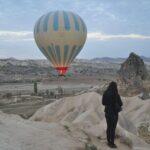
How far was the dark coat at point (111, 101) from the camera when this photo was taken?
11656 mm

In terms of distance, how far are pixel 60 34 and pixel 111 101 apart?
1241 inches

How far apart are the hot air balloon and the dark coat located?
30903 mm

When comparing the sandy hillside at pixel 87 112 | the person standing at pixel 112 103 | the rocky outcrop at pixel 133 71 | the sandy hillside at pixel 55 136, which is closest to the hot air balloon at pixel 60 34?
the rocky outcrop at pixel 133 71

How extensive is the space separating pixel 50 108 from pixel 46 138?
13.8 m

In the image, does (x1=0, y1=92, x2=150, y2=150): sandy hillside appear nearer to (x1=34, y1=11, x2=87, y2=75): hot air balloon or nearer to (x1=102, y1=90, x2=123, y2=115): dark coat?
(x1=102, y1=90, x2=123, y2=115): dark coat

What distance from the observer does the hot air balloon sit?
140ft

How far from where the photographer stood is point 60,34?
42875 mm

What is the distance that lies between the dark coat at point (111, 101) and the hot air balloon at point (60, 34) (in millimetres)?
30903

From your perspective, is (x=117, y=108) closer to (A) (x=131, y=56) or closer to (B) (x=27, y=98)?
(A) (x=131, y=56)

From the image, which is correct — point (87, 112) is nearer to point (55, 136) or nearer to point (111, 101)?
point (55, 136)

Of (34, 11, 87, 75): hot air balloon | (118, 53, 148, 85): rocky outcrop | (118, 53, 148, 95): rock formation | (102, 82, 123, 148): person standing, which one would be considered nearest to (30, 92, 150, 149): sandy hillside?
(102, 82, 123, 148): person standing

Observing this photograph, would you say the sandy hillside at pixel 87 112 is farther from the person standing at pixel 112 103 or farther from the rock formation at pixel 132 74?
the rock formation at pixel 132 74

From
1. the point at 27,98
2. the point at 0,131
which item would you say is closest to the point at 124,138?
the point at 0,131

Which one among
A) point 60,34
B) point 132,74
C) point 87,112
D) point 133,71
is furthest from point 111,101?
point 133,71
